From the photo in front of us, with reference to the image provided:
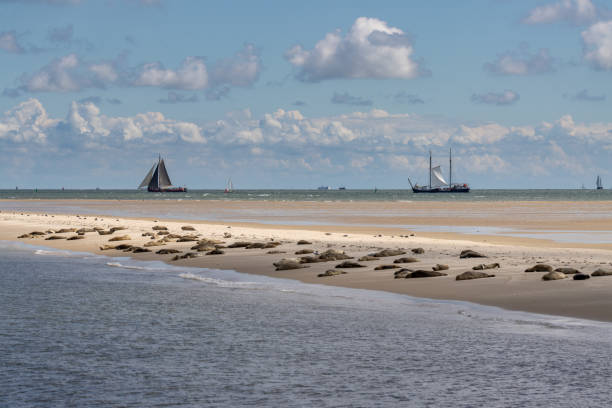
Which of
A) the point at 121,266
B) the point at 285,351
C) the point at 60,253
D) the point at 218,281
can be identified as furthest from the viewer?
the point at 60,253

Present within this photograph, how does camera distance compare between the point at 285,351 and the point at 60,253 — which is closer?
the point at 285,351

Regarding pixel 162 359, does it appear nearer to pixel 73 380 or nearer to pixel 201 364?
pixel 201 364

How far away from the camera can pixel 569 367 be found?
12.2 metres

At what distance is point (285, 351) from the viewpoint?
539 inches

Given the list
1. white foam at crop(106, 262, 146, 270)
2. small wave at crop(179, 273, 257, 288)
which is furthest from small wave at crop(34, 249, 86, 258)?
small wave at crop(179, 273, 257, 288)

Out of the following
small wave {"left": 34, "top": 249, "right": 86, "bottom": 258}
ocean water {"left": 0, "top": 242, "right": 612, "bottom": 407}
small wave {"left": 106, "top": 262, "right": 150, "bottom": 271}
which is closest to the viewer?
ocean water {"left": 0, "top": 242, "right": 612, "bottom": 407}

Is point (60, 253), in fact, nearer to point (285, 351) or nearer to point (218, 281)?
point (218, 281)

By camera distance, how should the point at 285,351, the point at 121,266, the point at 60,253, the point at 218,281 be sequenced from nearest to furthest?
the point at 285,351, the point at 218,281, the point at 121,266, the point at 60,253

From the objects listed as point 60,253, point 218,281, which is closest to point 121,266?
point 218,281

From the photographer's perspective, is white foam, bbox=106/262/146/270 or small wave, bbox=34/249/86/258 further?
small wave, bbox=34/249/86/258

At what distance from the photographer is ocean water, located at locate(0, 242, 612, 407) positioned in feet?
35.2

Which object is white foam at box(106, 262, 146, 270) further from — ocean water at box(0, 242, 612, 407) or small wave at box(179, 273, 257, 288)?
ocean water at box(0, 242, 612, 407)

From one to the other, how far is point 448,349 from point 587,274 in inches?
400

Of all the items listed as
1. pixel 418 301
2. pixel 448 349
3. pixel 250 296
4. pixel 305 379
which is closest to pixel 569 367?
pixel 448 349
